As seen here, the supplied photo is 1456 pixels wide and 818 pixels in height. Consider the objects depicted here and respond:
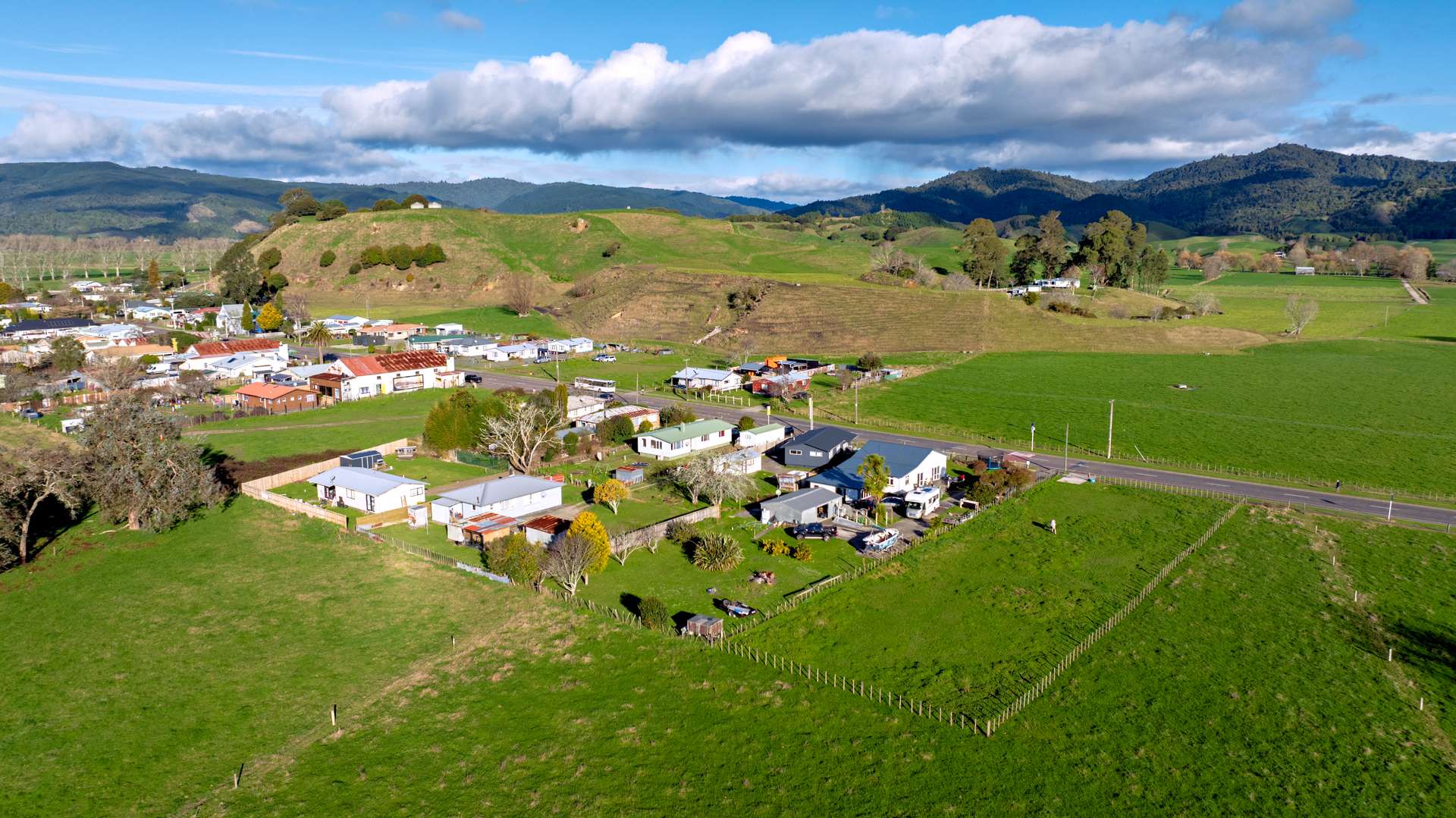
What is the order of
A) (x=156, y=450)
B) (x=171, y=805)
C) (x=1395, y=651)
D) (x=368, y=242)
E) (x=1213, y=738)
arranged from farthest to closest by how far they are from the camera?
(x=368, y=242), (x=156, y=450), (x=1395, y=651), (x=1213, y=738), (x=171, y=805)

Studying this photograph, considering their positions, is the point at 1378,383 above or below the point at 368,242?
below

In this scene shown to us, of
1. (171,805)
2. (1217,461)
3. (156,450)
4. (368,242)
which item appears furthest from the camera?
(368,242)

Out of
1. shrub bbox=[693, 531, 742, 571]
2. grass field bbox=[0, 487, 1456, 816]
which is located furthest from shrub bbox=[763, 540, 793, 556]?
grass field bbox=[0, 487, 1456, 816]

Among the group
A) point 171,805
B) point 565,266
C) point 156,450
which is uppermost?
point 565,266

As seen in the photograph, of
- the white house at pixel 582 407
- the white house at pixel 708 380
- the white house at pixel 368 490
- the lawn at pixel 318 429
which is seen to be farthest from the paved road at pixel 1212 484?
the white house at pixel 368 490

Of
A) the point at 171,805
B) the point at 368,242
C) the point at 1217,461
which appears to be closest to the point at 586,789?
the point at 171,805

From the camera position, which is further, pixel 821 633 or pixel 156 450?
pixel 156 450

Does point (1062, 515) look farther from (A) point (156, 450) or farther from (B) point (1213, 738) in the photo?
(A) point (156, 450)

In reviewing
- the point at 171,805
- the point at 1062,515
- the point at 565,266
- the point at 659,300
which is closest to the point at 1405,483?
the point at 1062,515
